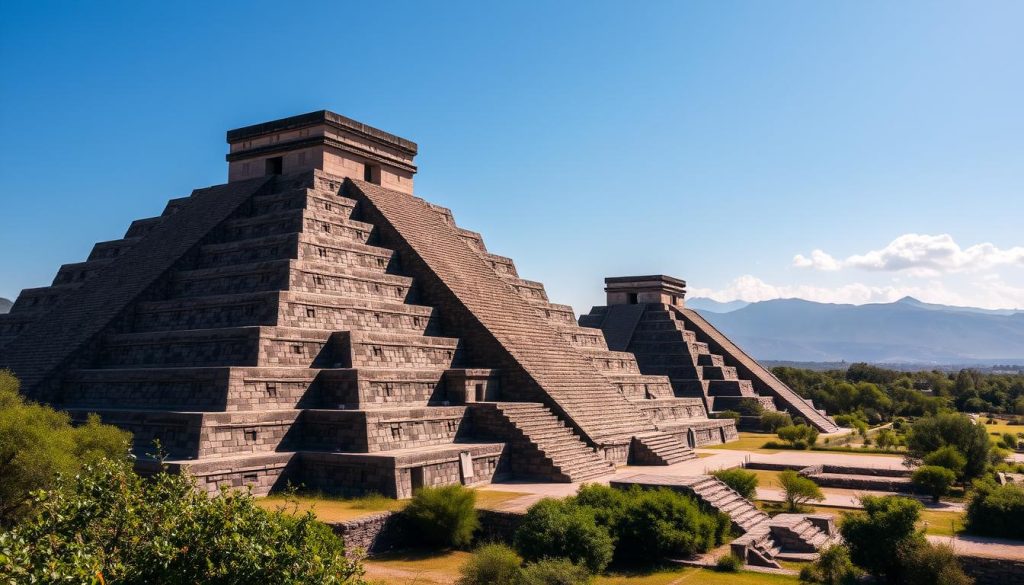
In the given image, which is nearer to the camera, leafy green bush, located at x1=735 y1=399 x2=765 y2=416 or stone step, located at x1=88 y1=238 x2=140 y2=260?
stone step, located at x1=88 y1=238 x2=140 y2=260

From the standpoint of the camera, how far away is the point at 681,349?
4588 centimetres

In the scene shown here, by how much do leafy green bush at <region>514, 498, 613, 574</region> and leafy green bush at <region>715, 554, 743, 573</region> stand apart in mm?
1996

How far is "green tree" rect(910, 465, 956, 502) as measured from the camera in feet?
70.2

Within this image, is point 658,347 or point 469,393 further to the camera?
point 658,347

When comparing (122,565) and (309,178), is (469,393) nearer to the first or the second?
(309,178)

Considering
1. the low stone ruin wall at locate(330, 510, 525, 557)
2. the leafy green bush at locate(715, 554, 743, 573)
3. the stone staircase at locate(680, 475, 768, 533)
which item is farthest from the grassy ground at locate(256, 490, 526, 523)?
the leafy green bush at locate(715, 554, 743, 573)

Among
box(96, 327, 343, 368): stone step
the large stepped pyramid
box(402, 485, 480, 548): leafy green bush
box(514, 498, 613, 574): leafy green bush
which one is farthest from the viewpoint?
box(96, 327, 343, 368): stone step

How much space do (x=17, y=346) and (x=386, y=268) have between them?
11759 mm

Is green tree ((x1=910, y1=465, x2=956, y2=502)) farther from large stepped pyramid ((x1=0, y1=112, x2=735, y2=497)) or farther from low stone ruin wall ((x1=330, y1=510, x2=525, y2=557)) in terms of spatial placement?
low stone ruin wall ((x1=330, y1=510, x2=525, y2=557))

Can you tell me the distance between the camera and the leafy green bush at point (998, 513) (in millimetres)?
16500

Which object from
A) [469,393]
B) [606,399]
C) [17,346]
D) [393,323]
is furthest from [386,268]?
[17,346]

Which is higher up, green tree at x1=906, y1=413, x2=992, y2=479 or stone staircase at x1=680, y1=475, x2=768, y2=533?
green tree at x1=906, y1=413, x2=992, y2=479

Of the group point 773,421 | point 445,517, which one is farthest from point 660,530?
point 773,421

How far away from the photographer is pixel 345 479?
60.7ft
